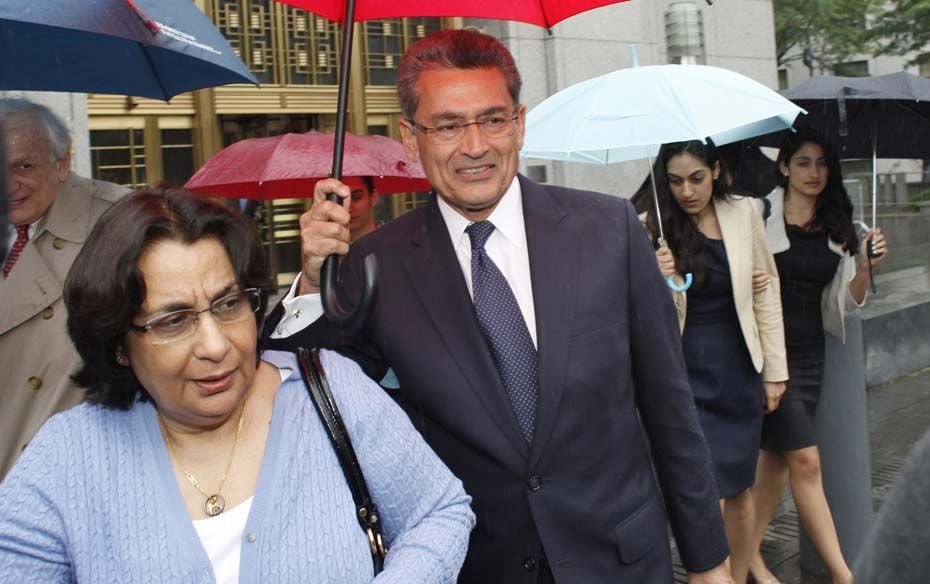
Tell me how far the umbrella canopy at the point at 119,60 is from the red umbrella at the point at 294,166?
0.85 m

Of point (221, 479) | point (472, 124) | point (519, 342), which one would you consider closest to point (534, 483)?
point (519, 342)

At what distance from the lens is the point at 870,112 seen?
566 centimetres

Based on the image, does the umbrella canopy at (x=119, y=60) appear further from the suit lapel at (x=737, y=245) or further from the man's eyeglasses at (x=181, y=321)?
the suit lapel at (x=737, y=245)

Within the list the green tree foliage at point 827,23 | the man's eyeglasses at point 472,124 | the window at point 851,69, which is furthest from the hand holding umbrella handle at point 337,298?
the window at point 851,69

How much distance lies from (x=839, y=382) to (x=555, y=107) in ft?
6.73

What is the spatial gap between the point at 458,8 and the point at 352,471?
1.60 m

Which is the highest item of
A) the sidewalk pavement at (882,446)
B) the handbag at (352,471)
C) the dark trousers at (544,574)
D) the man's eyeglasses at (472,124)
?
the man's eyeglasses at (472,124)

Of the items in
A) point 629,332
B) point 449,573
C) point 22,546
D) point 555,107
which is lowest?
point 449,573

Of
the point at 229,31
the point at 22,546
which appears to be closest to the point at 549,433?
the point at 22,546

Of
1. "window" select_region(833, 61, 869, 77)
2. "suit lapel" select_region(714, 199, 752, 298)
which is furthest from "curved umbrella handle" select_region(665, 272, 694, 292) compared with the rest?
"window" select_region(833, 61, 869, 77)

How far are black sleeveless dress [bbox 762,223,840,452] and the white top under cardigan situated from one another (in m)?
0.03

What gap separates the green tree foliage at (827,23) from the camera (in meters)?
25.7

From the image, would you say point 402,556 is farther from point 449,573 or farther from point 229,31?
point 229,31

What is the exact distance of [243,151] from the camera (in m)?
4.77
